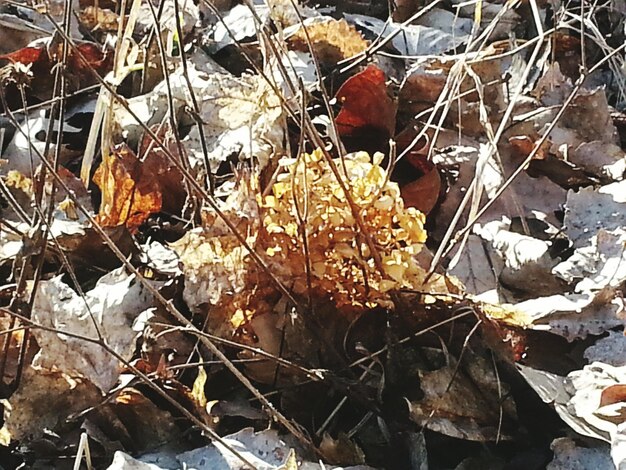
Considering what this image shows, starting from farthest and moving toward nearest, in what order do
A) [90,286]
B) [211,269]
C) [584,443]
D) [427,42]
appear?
[427,42], [90,286], [211,269], [584,443]

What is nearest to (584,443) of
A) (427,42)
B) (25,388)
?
(25,388)

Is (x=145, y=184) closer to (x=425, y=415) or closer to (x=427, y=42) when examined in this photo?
(x=425, y=415)

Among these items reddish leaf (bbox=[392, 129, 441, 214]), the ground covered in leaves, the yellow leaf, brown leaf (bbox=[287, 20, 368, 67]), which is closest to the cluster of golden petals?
the ground covered in leaves

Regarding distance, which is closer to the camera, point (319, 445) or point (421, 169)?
point (319, 445)

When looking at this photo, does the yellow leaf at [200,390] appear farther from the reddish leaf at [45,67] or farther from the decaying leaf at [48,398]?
the reddish leaf at [45,67]

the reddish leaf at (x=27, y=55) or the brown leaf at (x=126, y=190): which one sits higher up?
the reddish leaf at (x=27, y=55)

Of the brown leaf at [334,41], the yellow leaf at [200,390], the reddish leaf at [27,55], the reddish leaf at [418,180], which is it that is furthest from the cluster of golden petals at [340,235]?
the reddish leaf at [27,55]
